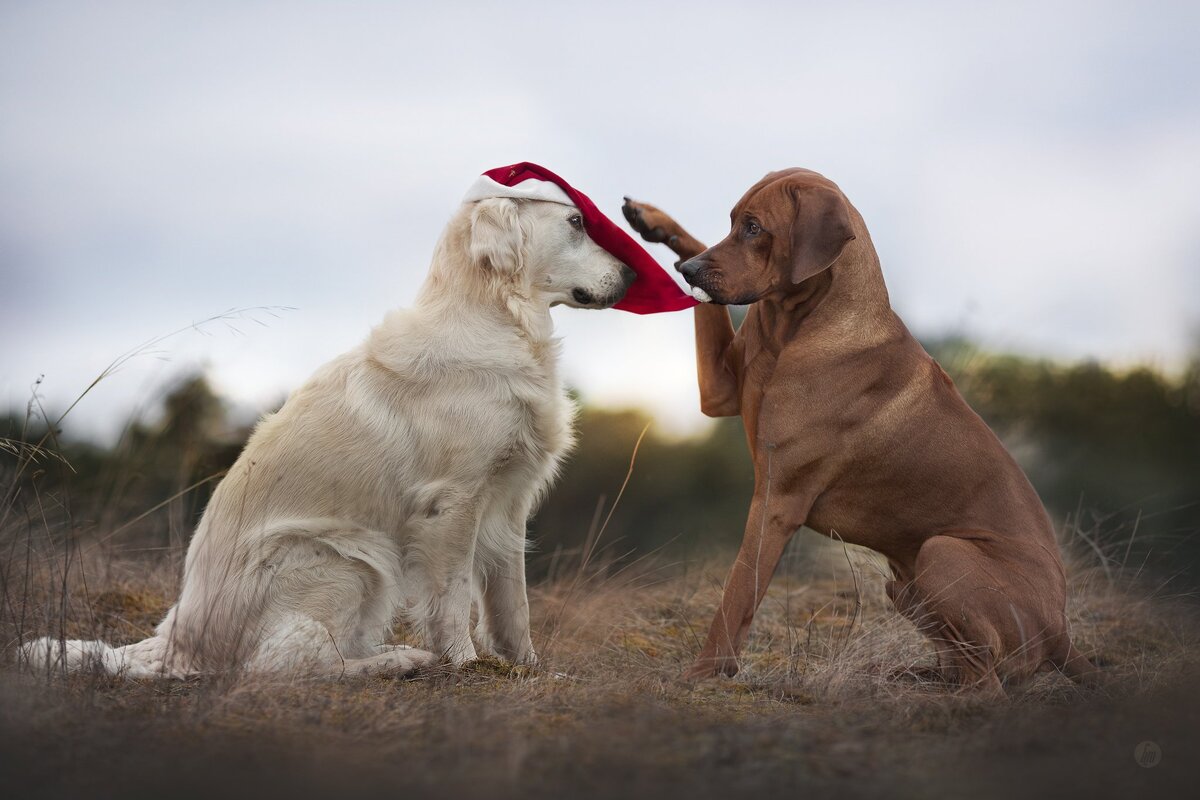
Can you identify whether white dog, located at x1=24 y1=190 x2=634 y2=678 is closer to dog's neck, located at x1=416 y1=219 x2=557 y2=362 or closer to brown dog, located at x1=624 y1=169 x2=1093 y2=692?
dog's neck, located at x1=416 y1=219 x2=557 y2=362

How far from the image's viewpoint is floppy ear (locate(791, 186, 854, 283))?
4172 mm

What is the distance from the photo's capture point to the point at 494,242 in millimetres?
4586

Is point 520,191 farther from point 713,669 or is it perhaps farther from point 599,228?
point 713,669

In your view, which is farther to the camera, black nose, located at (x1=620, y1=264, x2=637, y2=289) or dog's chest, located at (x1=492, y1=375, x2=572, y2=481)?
black nose, located at (x1=620, y1=264, x2=637, y2=289)

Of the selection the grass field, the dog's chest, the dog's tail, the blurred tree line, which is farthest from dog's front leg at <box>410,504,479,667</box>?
the blurred tree line

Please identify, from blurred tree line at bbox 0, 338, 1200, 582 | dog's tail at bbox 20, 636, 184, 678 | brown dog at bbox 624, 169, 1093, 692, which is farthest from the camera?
blurred tree line at bbox 0, 338, 1200, 582

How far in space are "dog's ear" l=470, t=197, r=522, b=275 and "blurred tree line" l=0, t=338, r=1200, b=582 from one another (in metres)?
1.76

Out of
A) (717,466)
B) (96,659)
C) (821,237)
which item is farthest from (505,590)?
(717,466)

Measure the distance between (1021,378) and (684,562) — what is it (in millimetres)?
6728

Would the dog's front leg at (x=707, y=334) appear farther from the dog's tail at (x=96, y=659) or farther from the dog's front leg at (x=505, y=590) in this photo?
the dog's tail at (x=96, y=659)

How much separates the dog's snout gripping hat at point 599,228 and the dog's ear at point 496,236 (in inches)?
3.4

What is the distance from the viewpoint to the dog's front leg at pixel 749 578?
418 cm

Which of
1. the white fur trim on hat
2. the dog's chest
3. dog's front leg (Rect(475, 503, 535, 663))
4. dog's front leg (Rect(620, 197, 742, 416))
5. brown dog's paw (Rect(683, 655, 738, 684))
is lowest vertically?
brown dog's paw (Rect(683, 655, 738, 684))

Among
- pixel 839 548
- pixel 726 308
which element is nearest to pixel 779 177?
pixel 726 308
